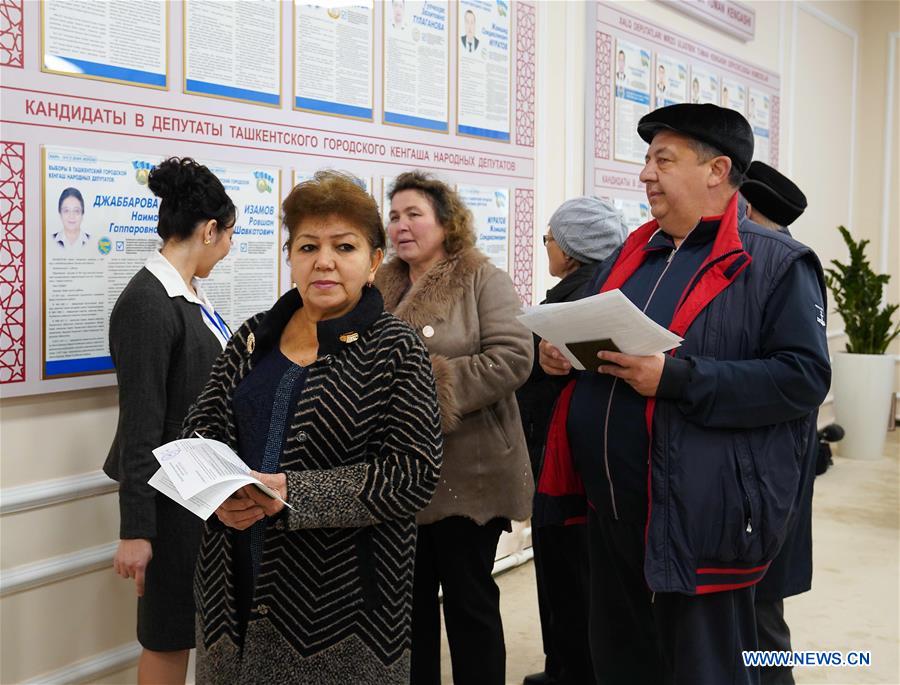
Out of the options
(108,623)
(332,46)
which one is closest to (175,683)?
(108,623)

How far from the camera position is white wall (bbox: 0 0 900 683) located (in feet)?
7.45

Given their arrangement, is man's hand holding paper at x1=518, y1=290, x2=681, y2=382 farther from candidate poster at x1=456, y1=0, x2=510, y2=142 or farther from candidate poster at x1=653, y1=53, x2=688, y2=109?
candidate poster at x1=653, y1=53, x2=688, y2=109

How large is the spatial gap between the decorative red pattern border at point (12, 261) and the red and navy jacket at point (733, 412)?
1531 mm

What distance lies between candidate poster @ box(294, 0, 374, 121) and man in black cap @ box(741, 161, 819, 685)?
134 centimetres

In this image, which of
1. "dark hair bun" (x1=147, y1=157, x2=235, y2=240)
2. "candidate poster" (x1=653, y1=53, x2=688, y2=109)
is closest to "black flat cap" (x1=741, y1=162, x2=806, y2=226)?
"dark hair bun" (x1=147, y1=157, x2=235, y2=240)

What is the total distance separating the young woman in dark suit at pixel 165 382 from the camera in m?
2.01

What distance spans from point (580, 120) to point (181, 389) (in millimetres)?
2878

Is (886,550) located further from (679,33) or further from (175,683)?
(175,683)

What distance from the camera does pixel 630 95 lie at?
471cm

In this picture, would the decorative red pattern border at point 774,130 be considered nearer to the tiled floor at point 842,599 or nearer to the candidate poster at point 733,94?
the candidate poster at point 733,94

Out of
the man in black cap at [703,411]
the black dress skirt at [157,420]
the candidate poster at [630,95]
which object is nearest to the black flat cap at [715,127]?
the man in black cap at [703,411]

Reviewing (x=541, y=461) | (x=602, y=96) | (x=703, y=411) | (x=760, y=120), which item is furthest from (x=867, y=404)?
(x=703, y=411)

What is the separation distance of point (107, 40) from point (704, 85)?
3.99 m

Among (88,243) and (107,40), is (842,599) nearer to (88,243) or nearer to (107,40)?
(88,243)
